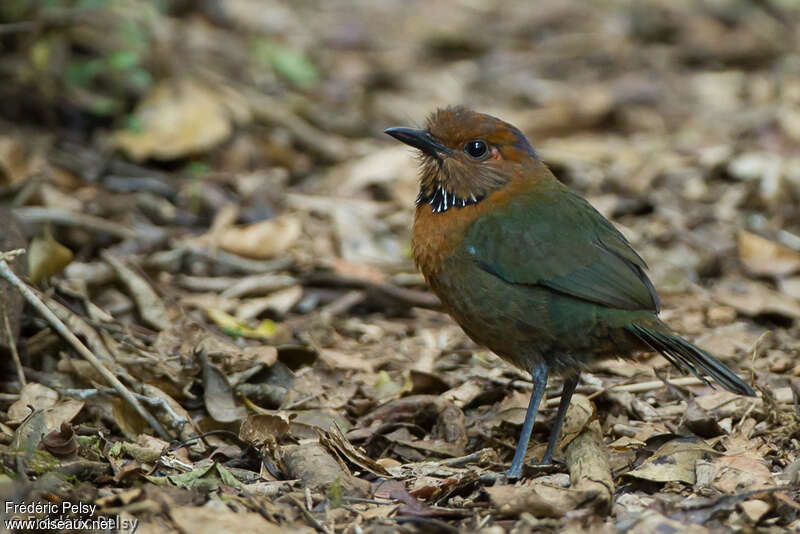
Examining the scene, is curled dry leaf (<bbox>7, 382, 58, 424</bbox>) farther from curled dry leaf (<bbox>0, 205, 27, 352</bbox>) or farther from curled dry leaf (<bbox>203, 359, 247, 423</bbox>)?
curled dry leaf (<bbox>203, 359, 247, 423</bbox>)

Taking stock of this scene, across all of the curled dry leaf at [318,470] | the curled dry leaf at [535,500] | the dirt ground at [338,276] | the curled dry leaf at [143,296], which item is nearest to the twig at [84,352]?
the dirt ground at [338,276]

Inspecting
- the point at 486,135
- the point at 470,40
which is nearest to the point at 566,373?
the point at 486,135

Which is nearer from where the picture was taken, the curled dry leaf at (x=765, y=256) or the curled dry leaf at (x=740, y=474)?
the curled dry leaf at (x=740, y=474)

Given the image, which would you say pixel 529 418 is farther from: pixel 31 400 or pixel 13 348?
pixel 13 348

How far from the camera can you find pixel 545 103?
8328 mm

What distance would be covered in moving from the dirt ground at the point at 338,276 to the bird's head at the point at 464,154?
2.75ft

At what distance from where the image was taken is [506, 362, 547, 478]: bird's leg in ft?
12.4

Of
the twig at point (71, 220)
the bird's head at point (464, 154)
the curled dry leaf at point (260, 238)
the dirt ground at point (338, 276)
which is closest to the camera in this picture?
the dirt ground at point (338, 276)

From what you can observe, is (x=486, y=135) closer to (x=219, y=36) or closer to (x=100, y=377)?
(x=100, y=377)

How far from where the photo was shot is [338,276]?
5586 mm

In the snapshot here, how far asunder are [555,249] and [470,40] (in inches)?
234

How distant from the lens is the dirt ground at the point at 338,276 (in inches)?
135

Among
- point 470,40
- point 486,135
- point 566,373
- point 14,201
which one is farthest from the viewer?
point 470,40

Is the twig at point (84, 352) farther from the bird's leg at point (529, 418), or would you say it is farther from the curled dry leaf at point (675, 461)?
the curled dry leaf at point (675, 461)
